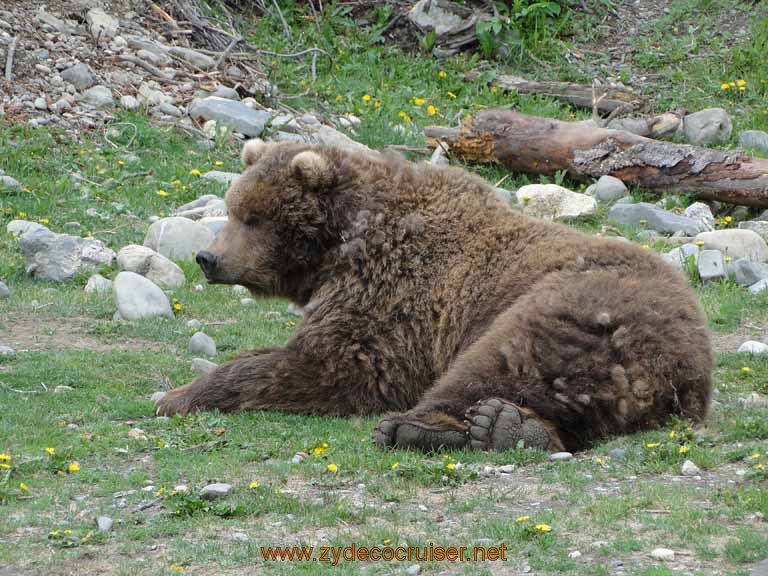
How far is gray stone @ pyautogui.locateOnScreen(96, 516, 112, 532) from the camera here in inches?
195

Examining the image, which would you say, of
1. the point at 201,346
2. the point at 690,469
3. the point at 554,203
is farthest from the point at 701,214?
the point at 690,469

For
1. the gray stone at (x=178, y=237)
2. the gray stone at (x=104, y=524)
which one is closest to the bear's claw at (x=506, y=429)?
the gray stone at (x=104, y=524)

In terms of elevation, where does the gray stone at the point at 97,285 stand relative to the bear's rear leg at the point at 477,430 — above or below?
above

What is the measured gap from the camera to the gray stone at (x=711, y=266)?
10.5m

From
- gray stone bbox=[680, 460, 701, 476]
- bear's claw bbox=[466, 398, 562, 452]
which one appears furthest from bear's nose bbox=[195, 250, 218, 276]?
gray stone bbox=[680, 460, 701, 476]

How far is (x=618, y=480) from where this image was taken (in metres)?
5.52

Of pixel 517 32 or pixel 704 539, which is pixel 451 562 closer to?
pixel 704 539

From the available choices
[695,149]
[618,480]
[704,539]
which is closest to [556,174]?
[695,149]

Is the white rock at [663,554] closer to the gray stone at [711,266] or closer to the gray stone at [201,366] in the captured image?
the gray stone at [201,366]

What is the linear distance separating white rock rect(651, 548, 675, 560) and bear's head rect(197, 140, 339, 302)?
3.68 meters

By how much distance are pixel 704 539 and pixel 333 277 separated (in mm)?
3470

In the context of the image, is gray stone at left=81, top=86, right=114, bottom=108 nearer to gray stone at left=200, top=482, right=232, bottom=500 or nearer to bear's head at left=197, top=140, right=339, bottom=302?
bear's head at left=197, top=140, right=339, bottom=302

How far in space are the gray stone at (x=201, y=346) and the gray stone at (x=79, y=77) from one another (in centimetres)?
687

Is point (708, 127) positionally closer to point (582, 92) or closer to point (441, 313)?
point (582, 92)
